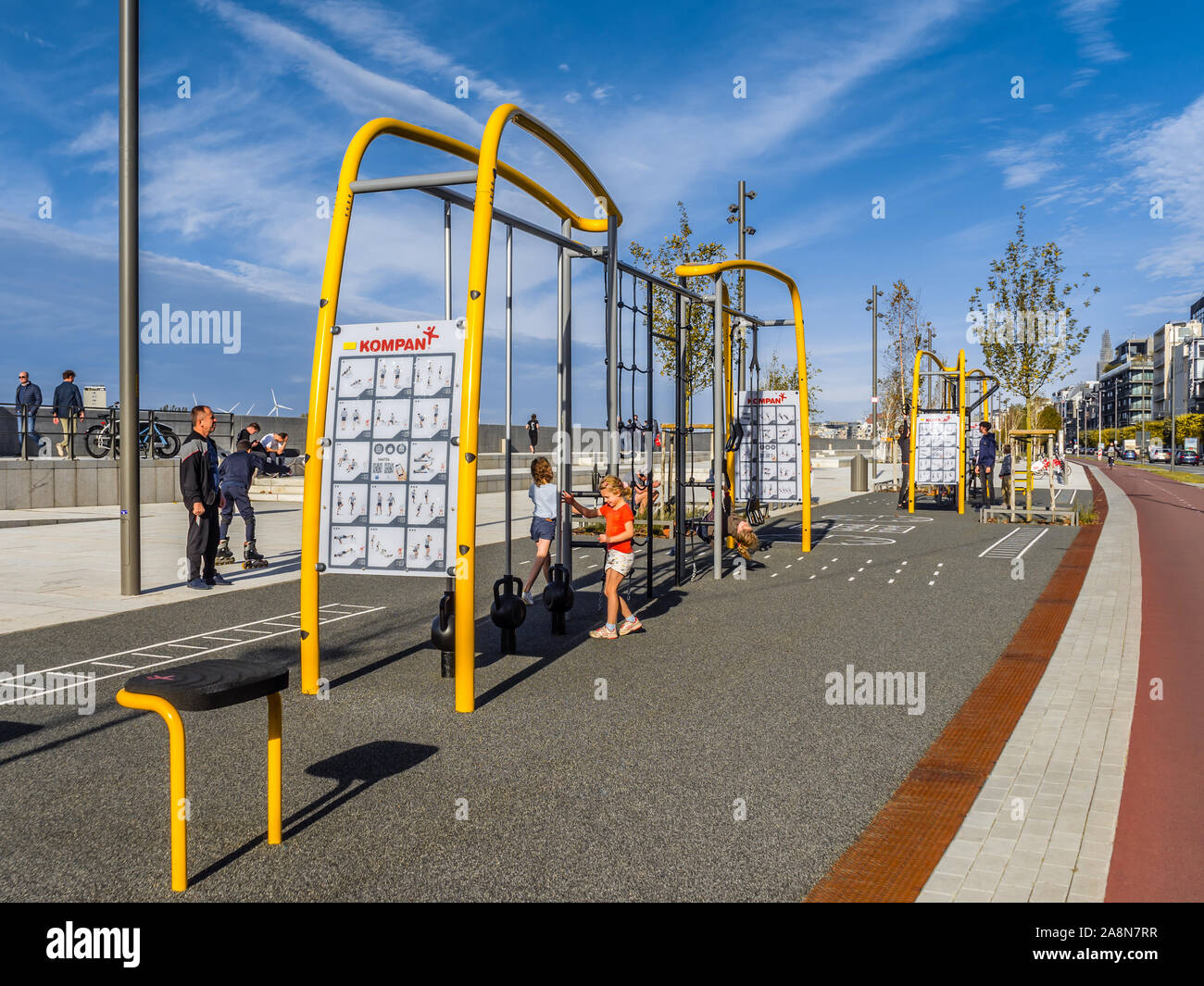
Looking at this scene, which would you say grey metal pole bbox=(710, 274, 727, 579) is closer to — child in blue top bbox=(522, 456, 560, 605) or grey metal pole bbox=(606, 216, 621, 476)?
child in blue top bbox=(522, 456, 560, 605)

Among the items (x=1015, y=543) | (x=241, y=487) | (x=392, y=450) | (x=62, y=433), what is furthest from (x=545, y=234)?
(x=62, y=433)

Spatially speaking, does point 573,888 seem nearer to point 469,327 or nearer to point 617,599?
point 469,327

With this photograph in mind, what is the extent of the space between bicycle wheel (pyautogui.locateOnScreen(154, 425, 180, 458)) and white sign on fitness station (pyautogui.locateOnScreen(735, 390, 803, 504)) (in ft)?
55.2

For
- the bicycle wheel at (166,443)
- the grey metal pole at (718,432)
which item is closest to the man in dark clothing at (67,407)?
the bicycle wheel at (166,443)

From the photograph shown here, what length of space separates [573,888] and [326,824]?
4.33 ft

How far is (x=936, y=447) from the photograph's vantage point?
78.8 feet

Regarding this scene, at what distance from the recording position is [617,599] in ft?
29.3

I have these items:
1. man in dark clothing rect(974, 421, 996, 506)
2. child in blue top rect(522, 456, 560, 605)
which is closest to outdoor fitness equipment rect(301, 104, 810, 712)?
child in blue top rect(522, 456, 560, 605)

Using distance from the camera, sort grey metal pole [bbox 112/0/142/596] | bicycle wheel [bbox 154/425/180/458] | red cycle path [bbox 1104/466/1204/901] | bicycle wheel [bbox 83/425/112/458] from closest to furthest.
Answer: red cycle path [bbox 1104/466/1204/901]
grey metal pole [bbox 112/0/142/596]
bicycle wheel [bbox 83/425/112/458]
bicycle wheel [bbox 154/425/180/458]

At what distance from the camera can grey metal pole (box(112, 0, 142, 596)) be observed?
11086 mm

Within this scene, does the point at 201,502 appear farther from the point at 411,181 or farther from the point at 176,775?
the point at 176,775
